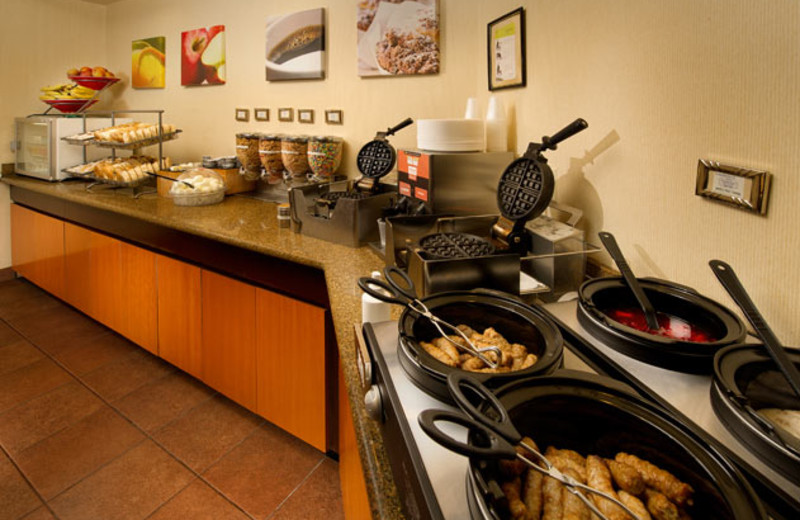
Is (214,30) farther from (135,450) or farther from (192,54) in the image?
(135,450)

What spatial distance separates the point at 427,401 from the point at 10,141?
4.41 m

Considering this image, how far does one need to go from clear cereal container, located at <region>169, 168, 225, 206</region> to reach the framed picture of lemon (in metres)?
1.32

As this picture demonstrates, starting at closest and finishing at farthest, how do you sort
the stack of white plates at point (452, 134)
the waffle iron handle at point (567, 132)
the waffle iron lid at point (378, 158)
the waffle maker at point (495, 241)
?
the waffle maker at point (495, 241) → the waffle iron handle at point (567, 132) → the stack of white plates at point (452, 134) → the waffle iron lid at point (378, 158)

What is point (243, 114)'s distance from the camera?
306cm

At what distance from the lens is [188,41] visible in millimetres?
3252

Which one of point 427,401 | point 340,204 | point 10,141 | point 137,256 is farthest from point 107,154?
point 427,401

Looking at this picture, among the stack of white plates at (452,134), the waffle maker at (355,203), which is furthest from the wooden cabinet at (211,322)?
the stack of white plates at (452,134)

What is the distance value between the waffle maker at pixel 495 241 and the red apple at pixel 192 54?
2.59 m

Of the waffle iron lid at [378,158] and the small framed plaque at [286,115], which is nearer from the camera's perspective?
the waffle iron lid at [378,158]

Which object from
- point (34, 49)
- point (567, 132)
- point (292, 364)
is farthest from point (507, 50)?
point (34, 49)

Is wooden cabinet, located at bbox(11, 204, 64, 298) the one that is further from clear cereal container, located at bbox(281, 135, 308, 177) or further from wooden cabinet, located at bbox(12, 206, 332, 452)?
clear cereal container, located at bbox(281, 135, 308, 177)

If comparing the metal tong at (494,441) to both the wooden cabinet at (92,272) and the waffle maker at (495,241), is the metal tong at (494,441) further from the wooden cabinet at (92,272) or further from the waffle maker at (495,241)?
the wooden cabinet at (92,272)

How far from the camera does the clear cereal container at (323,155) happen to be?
7.89ft

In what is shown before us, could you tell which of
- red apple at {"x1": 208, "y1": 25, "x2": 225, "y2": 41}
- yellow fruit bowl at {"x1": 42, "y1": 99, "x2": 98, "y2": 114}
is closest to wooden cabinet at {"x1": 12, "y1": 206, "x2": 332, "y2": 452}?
yellow fruit bowl at {"x1": 42, "y1": 99, "x2": 98, "y2": 114}
